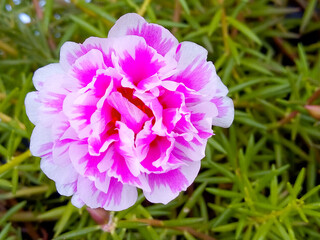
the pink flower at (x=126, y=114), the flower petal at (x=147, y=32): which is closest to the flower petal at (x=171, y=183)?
the pink flower at (x=126, y=114)

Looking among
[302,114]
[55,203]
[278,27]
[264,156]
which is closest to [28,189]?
[55,203]

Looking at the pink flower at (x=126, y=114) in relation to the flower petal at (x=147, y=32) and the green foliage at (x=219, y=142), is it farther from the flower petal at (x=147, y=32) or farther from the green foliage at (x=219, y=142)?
A: the green foliage at (x=219, y=142)

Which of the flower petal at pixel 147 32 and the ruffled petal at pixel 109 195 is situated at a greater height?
the flower petal at pixel 147 32

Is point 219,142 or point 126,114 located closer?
A: point 126,114

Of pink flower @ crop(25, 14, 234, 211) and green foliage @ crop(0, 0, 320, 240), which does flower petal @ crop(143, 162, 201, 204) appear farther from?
green foliage @ crop(0, 0, 320, 240)

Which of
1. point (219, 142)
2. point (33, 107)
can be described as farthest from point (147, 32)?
point (219, 142)

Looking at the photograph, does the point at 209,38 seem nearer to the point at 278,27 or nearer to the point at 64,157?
the point at 278,27

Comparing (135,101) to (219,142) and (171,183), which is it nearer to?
(171,183)

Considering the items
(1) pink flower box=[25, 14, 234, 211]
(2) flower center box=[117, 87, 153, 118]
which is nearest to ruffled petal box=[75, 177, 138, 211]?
(1) pink flower box=[25, 14, 234, 211]
